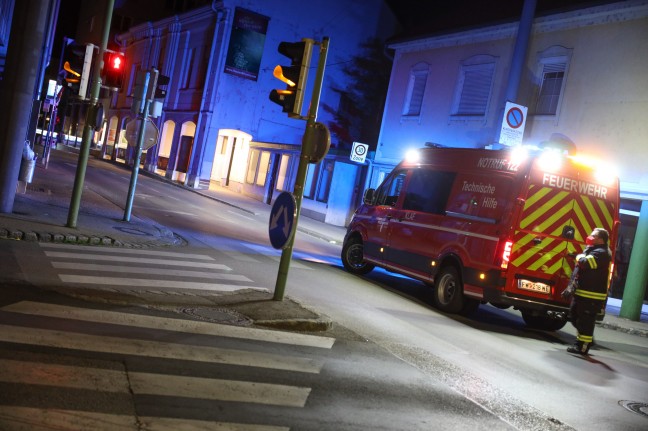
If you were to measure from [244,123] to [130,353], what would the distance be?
32.3 m

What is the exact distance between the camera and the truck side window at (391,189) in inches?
523

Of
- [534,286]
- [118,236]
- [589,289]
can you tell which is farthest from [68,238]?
[589,289]

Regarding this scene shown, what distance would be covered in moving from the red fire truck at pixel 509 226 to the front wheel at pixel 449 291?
0.02 m

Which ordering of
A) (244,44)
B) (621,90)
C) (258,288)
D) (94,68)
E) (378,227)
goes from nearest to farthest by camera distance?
(258,288) < (94,68) < (378,227) < (621,90) < (244,44)

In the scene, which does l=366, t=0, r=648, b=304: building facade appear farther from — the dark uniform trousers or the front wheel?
the dark uniform trousers

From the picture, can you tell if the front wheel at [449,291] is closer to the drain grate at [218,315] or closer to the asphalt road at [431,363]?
the asphalt road at [431,363]

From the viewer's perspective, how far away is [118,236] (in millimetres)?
12305

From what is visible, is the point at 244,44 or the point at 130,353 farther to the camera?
the point at 244,44

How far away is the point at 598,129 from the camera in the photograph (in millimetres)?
17938

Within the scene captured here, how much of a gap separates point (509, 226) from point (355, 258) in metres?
4.87

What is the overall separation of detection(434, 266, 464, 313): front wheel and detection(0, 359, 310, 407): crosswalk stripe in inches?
233

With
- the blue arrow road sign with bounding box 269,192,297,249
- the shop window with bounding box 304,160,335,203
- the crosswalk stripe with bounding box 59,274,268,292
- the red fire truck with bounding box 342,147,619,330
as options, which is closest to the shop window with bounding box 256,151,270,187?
the shop window with bounding box 304,160,335,203

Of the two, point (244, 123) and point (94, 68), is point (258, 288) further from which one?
point (244, 123)

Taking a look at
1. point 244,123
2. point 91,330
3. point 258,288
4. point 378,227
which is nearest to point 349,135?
point 244,123
